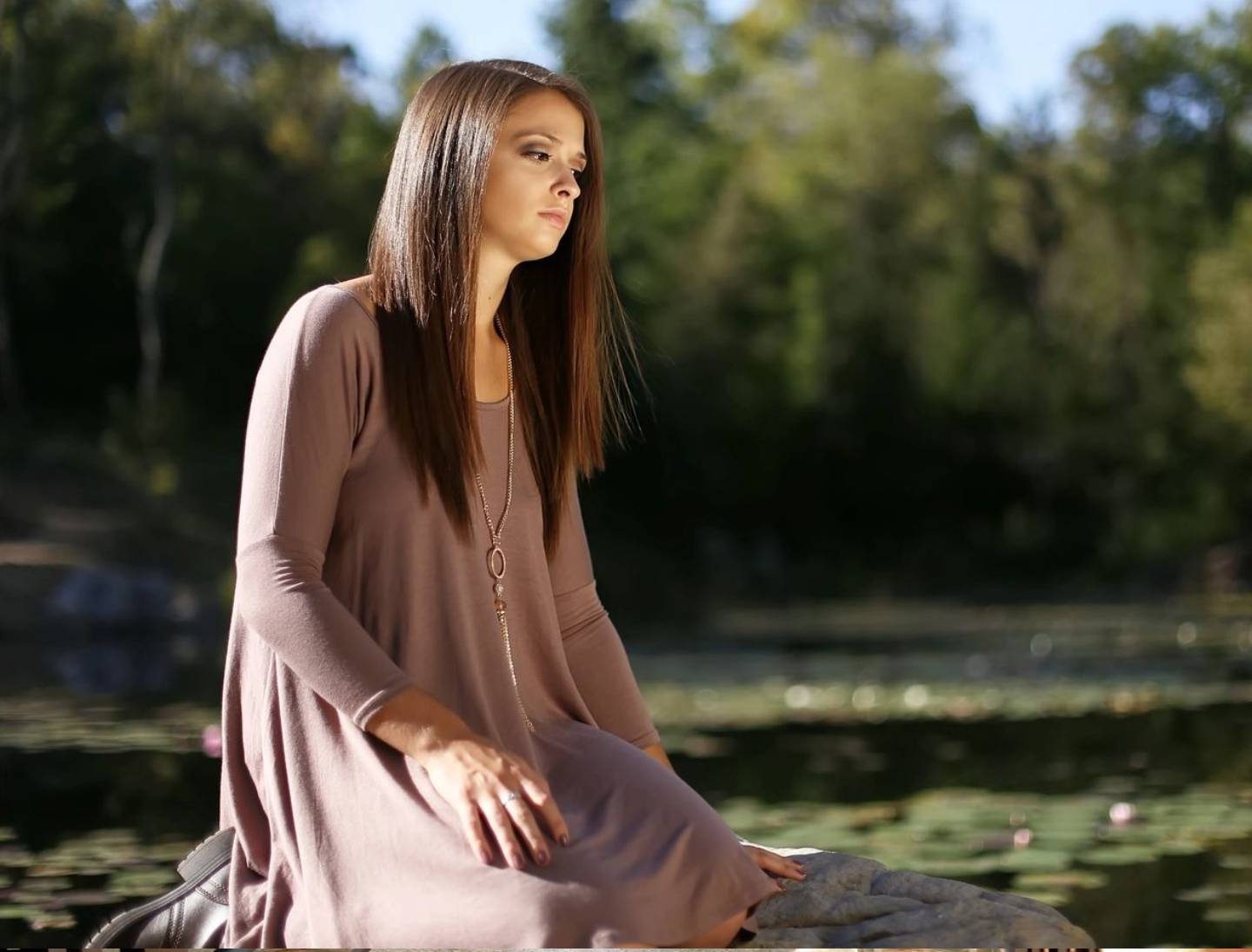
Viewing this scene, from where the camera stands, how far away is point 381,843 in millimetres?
1392

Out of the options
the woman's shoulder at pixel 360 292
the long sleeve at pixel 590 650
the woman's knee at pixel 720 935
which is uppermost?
the woman's shoulder at pixel 360 292

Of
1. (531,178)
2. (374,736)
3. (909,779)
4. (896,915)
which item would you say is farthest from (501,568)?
(909,779)

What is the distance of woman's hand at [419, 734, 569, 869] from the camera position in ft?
4.34

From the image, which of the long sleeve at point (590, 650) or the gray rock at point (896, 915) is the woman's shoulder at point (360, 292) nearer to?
the long sleeve at point (590, 650)

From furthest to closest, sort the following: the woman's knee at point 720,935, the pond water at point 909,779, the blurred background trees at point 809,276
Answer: the blurred background trees at point 809,276 → the pond water at point 909,779 → the woman's knee at point 720,935

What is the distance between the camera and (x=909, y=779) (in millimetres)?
4043

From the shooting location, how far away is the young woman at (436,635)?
1354 millimetres

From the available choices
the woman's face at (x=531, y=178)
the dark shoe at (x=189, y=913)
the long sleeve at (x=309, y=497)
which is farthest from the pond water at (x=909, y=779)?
the woman's face at (x=531, y=178)

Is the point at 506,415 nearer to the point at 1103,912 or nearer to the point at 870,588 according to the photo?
the point at 1103,912

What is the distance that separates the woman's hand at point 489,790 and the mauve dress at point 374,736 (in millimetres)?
23

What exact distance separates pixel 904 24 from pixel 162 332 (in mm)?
9343

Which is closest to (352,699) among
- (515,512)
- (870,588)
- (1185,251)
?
(515,512)

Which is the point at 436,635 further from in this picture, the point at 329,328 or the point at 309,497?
the point at 329,328

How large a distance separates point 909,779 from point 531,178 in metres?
2.80
